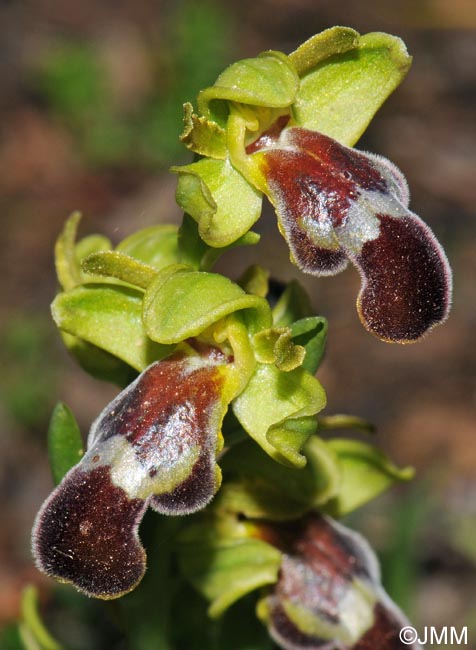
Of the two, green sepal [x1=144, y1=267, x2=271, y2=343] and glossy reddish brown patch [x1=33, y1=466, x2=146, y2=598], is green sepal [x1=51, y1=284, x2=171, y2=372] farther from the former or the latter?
glossy reddish brown patch [x1=33, y1=466, x2=146, y2=598]

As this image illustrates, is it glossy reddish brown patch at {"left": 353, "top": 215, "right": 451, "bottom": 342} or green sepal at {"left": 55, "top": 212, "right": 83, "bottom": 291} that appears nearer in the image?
glossy reddish brown patch at {"left": 353, "top": 215, "right": 451, "bottom": 342}

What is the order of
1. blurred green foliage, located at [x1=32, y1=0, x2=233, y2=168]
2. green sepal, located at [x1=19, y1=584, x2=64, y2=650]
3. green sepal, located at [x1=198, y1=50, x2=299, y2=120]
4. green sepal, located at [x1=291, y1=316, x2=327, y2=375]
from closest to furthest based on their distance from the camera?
green sepal, located at [x1=198, y1=50, x2=299, y2=120] < green sepal, located at [x1=291, y1=316, x2=327, y2=375] < green sepal, located at [x1=19, y1=584, x2=64, y2=650] < blurred green foliage, located at [x1=32, y1=0, x2=233, y2=168]

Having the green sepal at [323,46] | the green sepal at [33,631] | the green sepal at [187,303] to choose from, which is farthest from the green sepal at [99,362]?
the green sepal at [33,631]

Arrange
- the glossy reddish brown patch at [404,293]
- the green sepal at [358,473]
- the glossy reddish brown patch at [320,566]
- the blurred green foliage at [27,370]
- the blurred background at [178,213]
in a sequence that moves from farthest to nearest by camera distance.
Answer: the blurred green foliage at [27,370] → the blurred background at [178,213] → the green sepal at [358,473] → the glossy reddish brown patch at [320,566] → the glossy reddish brown patch at [404,293]

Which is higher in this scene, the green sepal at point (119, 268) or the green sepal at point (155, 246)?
the green sepal at point (119, 268)

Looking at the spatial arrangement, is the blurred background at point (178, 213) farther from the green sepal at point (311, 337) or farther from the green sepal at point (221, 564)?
the green sepal at point (311, 337)

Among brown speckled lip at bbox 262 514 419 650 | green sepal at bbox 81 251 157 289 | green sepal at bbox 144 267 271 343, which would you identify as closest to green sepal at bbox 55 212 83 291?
green sepal at bbox 81 251 157 289
